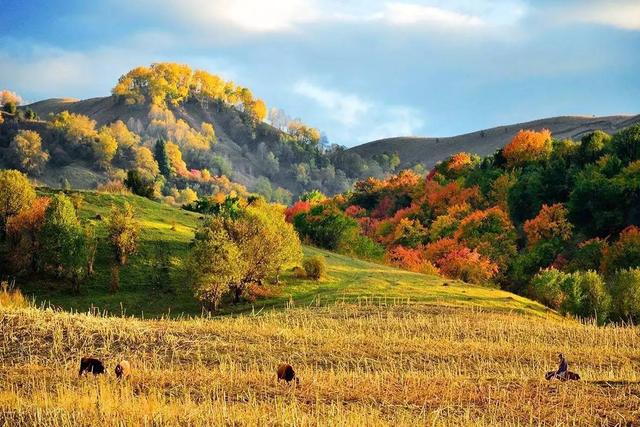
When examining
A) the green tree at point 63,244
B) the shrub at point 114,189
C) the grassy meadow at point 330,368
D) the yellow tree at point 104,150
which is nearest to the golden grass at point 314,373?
the grassy meadow at point 330,368

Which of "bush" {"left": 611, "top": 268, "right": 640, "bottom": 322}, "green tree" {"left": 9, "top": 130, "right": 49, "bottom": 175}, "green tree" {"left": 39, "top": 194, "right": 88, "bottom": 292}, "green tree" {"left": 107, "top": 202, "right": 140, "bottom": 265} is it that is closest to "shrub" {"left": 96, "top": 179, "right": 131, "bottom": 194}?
"green tree" {"left": 107, "top": 202, "right": 140, "bottom": 265}

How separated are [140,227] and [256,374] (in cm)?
4438

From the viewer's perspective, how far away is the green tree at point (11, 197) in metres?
54.8

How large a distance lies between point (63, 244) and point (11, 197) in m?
9.30

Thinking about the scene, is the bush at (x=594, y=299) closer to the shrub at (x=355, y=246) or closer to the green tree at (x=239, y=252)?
the green tree at (x=239, y=252)

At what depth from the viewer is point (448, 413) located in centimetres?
1316

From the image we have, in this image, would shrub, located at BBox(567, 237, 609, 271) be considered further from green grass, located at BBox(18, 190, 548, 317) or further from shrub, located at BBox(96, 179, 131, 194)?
shrub, located at BBox(96, 179, 131, 194)

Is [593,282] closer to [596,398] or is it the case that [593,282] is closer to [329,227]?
[596,398]

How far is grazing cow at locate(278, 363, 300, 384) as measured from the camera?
52.8ft

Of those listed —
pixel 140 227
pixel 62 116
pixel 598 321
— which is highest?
pixel 62 116

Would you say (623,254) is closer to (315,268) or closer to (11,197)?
(315,268)

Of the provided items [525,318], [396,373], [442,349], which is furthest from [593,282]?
[396,373]

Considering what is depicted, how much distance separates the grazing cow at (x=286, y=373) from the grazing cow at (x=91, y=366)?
4.75 meters

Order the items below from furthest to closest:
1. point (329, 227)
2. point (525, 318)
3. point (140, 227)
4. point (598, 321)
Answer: point (329, 227), point (140, 227), point (598, 321), point (525, 318)
